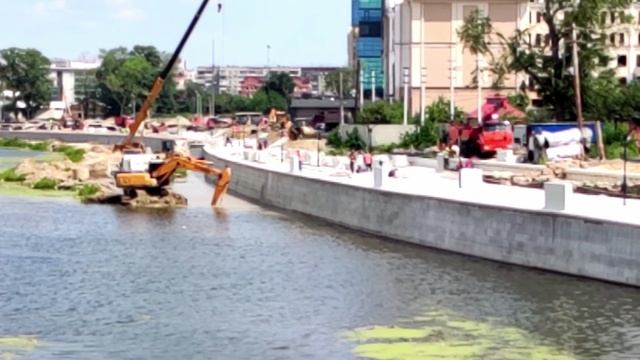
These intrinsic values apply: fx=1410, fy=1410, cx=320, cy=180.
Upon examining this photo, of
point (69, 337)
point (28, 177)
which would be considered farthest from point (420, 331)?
point (28, 177)

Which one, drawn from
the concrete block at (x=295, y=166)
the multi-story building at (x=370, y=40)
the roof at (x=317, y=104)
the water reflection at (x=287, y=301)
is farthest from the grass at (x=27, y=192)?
the roof at (x=317, y=104)

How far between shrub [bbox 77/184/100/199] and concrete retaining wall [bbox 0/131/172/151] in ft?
183

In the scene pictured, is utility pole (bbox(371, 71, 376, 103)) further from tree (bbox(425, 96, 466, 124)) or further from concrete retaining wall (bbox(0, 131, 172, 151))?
tree (bbox(425, 96, 466, 124))

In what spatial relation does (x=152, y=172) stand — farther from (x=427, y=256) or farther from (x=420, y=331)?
(x=420, y=331)

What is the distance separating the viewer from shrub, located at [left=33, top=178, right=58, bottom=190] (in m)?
67.8

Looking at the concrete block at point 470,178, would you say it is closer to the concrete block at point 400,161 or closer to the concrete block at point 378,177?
the concrete block at point 378,177

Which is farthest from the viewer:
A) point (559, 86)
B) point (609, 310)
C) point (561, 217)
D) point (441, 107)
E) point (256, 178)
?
point (441, 107)

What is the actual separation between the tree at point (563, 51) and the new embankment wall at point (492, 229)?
2015 cm

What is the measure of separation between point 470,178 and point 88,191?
76.3 feet

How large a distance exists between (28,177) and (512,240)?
42.0 m

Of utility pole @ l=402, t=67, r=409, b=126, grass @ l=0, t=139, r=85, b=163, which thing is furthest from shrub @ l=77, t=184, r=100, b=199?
grass @ l=0, t=139, r=85, b=163

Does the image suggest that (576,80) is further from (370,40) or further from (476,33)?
(370,40)

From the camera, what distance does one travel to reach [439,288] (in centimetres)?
3144

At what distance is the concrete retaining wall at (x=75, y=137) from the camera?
5015 inches
